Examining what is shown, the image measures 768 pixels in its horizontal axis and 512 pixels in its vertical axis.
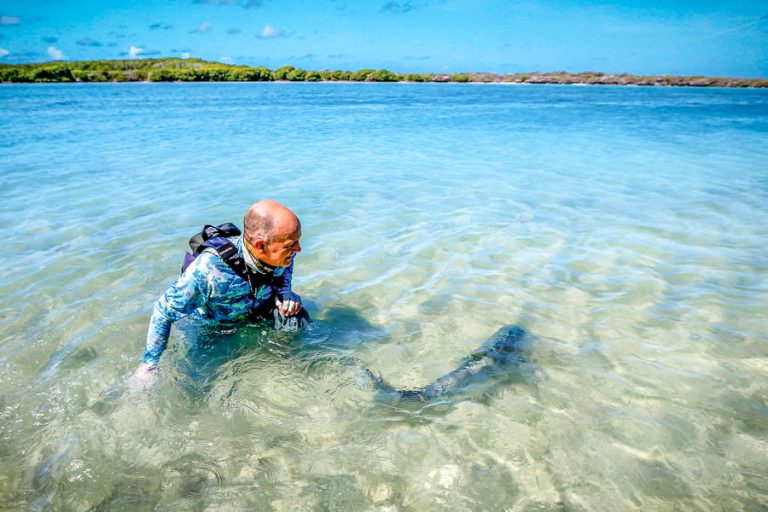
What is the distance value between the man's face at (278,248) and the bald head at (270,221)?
1.1 inches

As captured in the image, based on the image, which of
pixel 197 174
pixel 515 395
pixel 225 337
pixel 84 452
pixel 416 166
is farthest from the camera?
pixel 416 166

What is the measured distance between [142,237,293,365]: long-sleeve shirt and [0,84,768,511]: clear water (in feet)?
1.37

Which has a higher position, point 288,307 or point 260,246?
point 260,246

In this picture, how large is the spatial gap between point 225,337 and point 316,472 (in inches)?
76.1

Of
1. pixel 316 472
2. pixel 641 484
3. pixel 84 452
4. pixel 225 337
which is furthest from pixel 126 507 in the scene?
pixel 641 484

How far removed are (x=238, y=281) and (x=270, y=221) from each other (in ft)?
2.43

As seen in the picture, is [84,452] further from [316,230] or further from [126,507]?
[316,230]

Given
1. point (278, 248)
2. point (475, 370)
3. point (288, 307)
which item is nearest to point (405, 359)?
point (475, 370)

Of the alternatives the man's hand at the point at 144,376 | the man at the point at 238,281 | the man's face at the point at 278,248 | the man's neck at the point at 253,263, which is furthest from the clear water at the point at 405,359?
the man's face at the point at 278,248

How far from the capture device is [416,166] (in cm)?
1352

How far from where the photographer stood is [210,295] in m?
3.51

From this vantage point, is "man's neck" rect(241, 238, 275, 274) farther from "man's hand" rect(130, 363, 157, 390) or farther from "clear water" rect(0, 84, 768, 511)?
"man's hand" rect(130, 363, 157, 390)

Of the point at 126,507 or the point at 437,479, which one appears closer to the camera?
the point at 126,507

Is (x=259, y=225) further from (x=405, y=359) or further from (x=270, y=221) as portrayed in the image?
(x=405, y=359)
